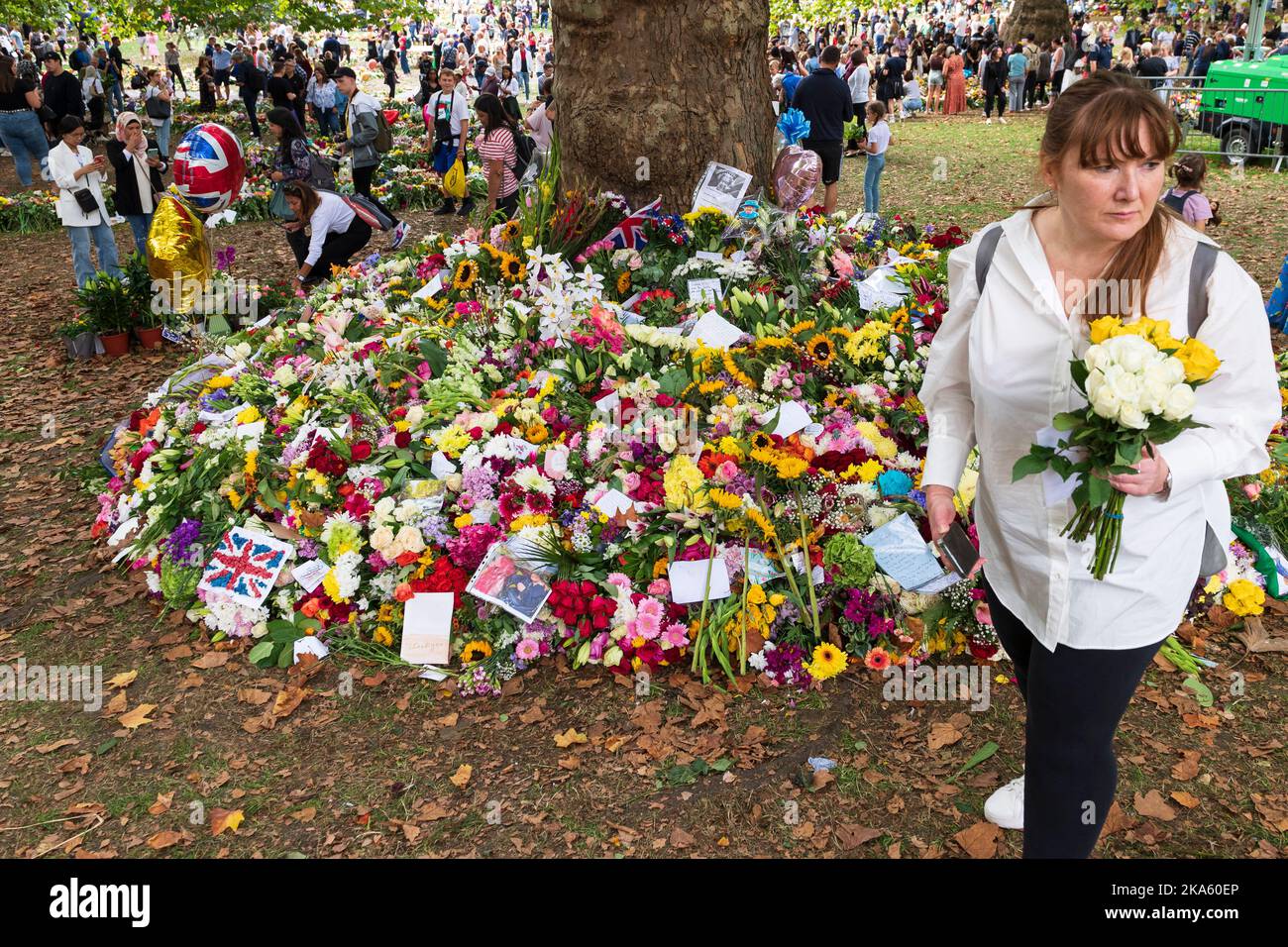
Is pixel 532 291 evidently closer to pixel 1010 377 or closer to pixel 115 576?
pixel 115 576

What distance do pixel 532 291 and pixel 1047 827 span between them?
4409mm

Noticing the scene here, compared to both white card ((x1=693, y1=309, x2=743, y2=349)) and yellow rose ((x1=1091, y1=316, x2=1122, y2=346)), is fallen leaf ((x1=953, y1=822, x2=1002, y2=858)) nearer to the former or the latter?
yellow rose ((x1=1091, y1=316, x2=1122, y2=346))

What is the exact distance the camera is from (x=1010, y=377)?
7.15ft

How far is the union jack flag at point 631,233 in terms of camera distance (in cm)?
631

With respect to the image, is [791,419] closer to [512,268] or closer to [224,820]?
[512,268]

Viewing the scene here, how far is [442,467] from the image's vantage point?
4.76m

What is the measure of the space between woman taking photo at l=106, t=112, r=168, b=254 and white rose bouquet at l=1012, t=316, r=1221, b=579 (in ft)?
32.1

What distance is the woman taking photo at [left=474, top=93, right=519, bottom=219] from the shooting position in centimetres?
980

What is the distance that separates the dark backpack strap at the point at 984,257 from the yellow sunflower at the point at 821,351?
9.17 feet

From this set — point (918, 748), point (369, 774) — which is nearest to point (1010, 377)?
point (918, 748)

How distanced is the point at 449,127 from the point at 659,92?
764 cm

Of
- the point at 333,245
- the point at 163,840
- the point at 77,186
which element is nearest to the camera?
the point at 163,840

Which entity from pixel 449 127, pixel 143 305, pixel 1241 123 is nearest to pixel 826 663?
pixel 143 305

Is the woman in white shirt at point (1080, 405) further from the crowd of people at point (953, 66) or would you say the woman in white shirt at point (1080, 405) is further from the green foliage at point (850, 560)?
the crowd of people at point (953, 66)
